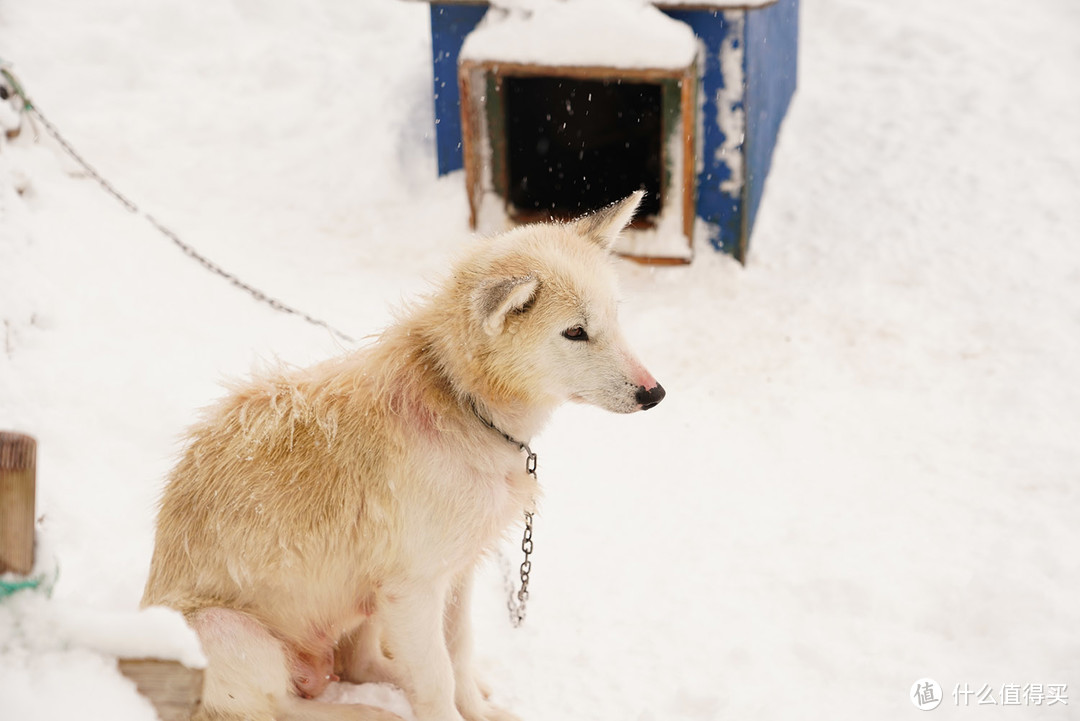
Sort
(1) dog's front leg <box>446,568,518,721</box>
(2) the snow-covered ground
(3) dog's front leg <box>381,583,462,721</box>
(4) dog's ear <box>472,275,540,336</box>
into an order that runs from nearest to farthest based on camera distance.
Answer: (4) dog's ear <box>472,275,540,336</box>
(3) dog's front leg <box>381,583,462,721</box>
(1) dog's front leg <box>446,568,518,721</box>
(2) the snow-covered ground

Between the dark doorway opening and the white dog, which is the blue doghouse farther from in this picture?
the white dog

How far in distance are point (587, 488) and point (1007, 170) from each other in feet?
15.4

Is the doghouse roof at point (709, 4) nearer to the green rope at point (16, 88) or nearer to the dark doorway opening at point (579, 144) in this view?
the dark doorway opening at point (579, 144)

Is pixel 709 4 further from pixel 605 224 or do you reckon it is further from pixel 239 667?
pixel 239 667

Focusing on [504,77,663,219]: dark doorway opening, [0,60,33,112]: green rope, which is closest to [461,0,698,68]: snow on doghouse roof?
[504,77,663,219]: dark doorway opening

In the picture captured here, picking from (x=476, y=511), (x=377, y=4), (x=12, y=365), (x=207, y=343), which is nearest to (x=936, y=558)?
(x=476, y=511)

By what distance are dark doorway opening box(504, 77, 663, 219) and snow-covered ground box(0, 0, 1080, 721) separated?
2.26 ft

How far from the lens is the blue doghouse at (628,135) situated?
6594mm

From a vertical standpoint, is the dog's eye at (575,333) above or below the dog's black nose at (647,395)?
above

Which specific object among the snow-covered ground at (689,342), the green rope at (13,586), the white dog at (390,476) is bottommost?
the snow-covered ground at (689,342)

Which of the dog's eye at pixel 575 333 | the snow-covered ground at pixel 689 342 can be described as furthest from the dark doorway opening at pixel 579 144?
the dog's eye at pixel 575 333

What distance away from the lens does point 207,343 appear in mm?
5734

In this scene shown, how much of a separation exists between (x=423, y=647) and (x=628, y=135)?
6.25m

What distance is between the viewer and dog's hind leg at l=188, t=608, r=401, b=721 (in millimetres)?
2799
